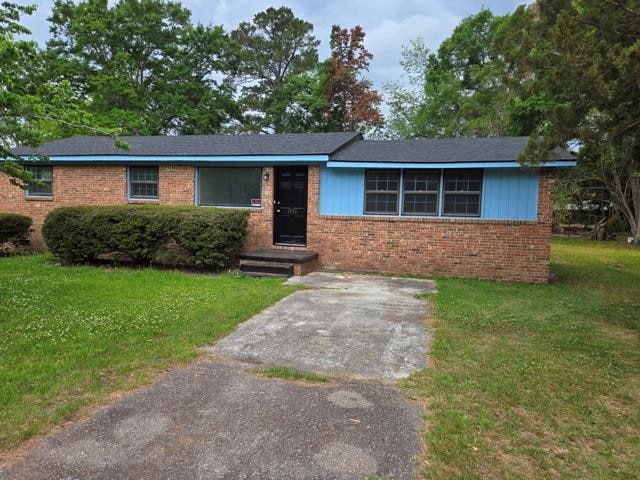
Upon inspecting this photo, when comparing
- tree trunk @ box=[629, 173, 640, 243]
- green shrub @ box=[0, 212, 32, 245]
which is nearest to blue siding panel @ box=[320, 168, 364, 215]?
green shrub @ box=[0, 212, 32, 245]

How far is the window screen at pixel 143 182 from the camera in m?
11.8

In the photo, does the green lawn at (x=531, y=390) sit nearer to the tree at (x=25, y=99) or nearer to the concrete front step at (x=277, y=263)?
the concrete front step at (x=277, y=263)

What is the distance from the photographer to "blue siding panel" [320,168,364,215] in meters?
10.4

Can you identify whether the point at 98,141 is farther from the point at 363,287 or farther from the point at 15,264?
the point at 363,287

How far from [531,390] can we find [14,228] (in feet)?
43.2

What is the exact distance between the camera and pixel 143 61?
28688 mm

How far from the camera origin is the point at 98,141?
45.3ft

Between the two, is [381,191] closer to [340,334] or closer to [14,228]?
[340,334]

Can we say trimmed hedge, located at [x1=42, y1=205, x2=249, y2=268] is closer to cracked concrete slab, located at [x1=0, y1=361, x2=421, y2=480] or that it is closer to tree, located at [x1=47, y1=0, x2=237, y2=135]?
cracked concrete slab, located at [x1=0, y1=361, x2=421, y2=480]

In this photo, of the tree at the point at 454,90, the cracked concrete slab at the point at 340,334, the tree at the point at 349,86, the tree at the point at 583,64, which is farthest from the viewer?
the tree at the point at 454,90

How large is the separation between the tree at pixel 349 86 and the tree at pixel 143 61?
7.70 meters

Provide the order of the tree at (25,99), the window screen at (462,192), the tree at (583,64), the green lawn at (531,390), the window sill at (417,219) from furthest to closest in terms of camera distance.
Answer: the window screen at (462,192), the window sill at (417,219), the tree at (25,99), the tree at (583,64), the green lawn at (531,390)

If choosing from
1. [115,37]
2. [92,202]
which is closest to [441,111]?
[115,37]

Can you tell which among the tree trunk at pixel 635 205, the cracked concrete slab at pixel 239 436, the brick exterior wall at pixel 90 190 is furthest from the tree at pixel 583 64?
the tree trunk at pixel 635 205
